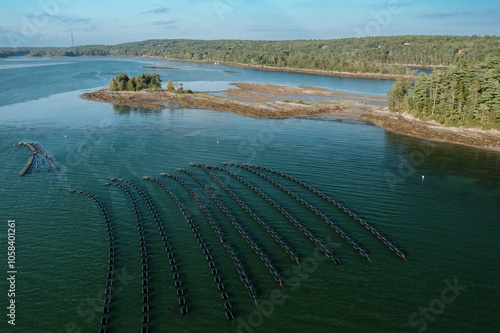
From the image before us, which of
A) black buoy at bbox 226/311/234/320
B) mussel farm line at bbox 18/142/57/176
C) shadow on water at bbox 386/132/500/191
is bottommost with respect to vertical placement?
black buoy at bbox 226/311/234/320

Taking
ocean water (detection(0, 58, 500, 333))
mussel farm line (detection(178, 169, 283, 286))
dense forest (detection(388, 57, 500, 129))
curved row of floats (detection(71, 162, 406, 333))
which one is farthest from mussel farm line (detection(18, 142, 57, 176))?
dense forest (detection(388, 57, 500, 129))

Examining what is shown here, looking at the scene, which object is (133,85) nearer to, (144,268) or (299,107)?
Answer: (299,107)

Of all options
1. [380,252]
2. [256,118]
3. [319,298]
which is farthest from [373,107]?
[319,298]

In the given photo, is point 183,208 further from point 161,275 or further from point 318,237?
point 318,237

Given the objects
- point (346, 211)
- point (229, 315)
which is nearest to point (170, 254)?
point (229, 315)

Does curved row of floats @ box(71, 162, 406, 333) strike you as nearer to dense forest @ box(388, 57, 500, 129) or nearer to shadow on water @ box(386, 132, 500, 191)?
shadow on water @ box(386, 132, 500, 191)

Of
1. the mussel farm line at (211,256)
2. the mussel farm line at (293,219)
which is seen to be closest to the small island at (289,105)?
the mussel farm line at (293,219)
